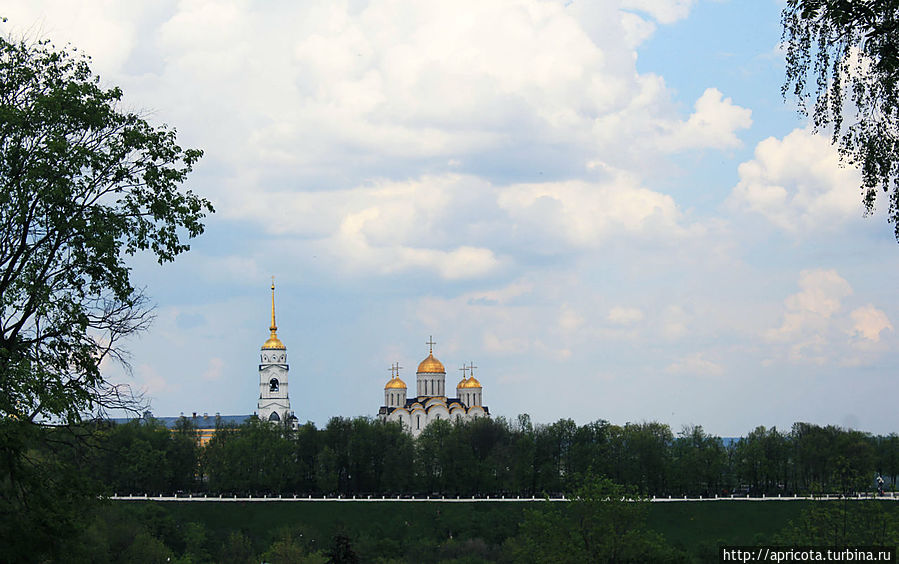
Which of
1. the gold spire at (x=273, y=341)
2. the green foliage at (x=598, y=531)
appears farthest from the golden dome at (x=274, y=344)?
the green foliage at (x=598, y=531)

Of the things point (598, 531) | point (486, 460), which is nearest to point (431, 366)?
point (486, 460)

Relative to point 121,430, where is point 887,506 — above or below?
below

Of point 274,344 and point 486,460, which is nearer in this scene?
point 486,460

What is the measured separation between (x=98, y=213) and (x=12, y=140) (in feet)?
5.93

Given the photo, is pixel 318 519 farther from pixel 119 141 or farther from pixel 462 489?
pixel 119 141

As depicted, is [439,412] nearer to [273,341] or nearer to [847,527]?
[273,341]

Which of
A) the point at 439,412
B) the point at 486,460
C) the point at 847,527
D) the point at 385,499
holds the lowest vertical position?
the point at 385,499

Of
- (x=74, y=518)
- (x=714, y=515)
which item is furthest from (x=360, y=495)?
(x=74, y=518)

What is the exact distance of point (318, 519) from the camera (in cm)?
7775

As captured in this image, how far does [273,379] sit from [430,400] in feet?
66.5

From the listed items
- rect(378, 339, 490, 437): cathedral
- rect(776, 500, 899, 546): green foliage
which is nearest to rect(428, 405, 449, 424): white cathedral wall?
rect(378, 339, 490, 437): cathedral

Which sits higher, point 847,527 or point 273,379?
point 273,379

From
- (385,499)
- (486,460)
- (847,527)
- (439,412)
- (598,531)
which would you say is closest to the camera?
(847,527)

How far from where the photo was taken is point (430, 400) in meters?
121
